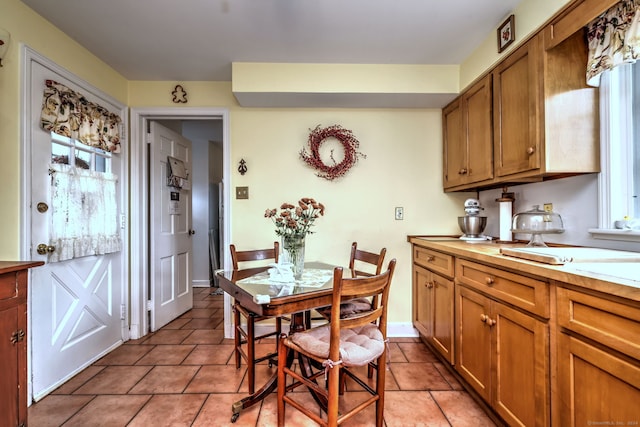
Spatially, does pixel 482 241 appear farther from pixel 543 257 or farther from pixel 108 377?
pixel 108 377

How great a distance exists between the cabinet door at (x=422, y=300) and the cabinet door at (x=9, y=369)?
2.44 meters

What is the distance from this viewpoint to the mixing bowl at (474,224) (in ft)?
7.72

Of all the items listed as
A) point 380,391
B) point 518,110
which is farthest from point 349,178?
point 380,391

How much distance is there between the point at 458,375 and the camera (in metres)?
1.93

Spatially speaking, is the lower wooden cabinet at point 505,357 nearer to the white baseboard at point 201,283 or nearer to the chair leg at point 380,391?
the chair leg at point 380,391

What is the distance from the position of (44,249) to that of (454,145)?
10.3ft

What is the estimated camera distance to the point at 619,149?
150 centimetres

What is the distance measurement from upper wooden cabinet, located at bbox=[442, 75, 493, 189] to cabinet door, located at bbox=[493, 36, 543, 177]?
3.3 inches

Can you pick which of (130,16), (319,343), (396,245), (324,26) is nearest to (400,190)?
(396,245)

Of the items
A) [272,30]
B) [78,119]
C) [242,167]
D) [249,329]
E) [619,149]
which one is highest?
[272,30]

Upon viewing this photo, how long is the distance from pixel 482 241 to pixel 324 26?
1.98 m

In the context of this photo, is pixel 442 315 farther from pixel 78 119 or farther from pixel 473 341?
pixel 78 119

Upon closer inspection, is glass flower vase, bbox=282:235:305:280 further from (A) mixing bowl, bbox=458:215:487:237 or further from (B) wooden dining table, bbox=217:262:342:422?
(A) mixing bowl, bbox=458:215:487:237

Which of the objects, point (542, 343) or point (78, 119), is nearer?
point (542, 343)
